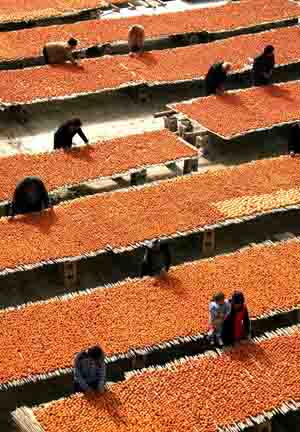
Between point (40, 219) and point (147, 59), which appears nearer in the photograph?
point (40, 219)

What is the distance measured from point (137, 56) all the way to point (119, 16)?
4.21 meters

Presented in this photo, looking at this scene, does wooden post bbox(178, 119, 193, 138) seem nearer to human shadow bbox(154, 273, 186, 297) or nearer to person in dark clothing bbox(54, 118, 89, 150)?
person in dark clothing bbox(54, 118, 89, 150)

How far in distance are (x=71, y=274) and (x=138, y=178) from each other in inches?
131

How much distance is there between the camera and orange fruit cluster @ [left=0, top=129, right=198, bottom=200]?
15.0m

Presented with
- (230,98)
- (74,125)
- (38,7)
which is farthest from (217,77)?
(38,7)

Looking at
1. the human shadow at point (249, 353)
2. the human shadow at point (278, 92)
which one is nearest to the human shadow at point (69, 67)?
the human shadow at point (278, 92)

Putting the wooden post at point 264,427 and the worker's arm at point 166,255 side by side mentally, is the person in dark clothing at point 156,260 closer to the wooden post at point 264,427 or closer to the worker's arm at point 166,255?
the worker's arm at point 166,255

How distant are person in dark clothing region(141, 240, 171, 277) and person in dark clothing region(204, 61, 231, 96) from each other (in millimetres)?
6906

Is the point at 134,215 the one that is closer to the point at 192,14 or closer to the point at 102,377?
the point at 102,377

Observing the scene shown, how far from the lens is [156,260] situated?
12.5 m

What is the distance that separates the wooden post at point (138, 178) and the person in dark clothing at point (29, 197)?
2199mm

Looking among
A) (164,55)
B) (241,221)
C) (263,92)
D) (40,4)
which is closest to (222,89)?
(263,92)

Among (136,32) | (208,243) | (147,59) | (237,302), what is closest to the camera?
(237,302)

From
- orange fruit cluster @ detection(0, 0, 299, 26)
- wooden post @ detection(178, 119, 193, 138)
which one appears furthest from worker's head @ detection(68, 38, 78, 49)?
wooden post @ detection(178, 119, 193, 138)
